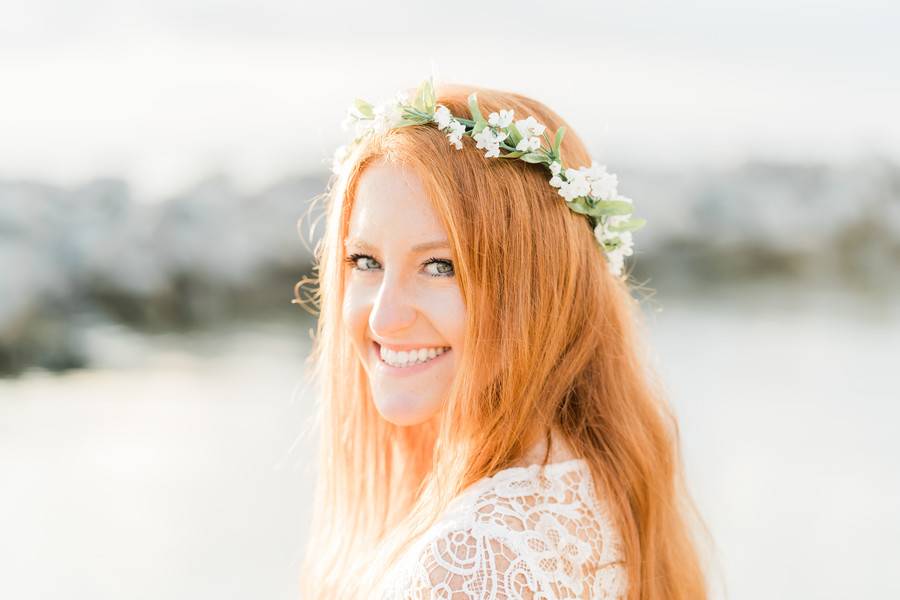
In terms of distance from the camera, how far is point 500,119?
1.91 metres

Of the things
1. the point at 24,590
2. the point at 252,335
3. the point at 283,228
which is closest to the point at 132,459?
the point at 24,590

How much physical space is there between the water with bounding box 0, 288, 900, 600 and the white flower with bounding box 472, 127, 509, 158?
2430mm

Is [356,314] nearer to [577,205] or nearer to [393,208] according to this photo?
[393,208]

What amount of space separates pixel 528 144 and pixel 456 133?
147 millimetres

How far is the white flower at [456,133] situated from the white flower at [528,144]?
116 mm

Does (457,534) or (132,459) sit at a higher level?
Result: (457,534)

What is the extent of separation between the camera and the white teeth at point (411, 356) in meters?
1.98

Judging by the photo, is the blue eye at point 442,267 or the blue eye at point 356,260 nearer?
the blue eye at point 442,267

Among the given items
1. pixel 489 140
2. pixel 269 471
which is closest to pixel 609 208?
pixel 489 140

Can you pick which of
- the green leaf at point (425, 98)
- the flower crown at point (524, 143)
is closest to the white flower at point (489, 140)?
the flower crown at point (524, 143)

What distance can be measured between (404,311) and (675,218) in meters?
5.58

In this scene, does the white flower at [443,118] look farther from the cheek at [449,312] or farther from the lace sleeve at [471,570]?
the lace sleeve at [471,570]

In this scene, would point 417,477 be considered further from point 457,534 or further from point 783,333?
point 783,333

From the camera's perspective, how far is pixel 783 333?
242 inches
